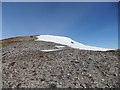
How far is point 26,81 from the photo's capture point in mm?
10539

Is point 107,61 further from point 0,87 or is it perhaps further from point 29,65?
point 0,87

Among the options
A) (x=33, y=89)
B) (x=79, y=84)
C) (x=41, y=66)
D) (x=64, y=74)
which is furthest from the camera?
(x=41, y=66)

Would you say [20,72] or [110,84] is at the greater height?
[20,72]

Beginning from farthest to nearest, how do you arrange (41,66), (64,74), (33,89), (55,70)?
(41,66) < (55,70) < (64,74) < (33,89)

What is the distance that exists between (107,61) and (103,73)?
154 inches


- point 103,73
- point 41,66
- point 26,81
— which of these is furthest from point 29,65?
point 103,73

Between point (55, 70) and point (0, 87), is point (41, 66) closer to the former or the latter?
point (55, 70)

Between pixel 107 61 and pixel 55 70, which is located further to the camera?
pixel 107 61

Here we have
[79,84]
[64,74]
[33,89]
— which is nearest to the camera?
[33,89]

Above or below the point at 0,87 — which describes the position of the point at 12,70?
above

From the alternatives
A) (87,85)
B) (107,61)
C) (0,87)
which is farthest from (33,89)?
(107,61)

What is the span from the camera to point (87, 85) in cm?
1009

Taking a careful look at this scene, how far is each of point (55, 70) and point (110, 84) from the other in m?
6.92

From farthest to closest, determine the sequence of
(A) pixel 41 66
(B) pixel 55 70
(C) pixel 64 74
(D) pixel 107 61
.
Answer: (D) pixel 107 61 < (A) pixel 41 66 < (B) pixel 55 70 < (C) pixel 64 74
